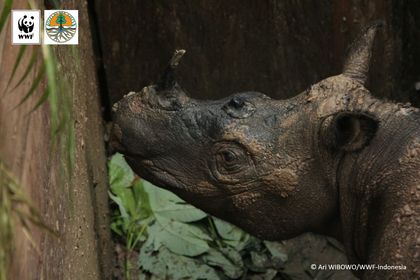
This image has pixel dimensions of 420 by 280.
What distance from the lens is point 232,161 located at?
16.6ft

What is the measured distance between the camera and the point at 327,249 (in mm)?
7070

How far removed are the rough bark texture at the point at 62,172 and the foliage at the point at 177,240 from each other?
0.24 m

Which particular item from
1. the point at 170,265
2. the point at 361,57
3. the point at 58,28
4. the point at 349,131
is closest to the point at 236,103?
the point at 349,131

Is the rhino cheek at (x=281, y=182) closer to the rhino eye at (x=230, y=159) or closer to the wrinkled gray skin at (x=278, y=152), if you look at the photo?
the wrinkled gray skin at (x=278, y=152)

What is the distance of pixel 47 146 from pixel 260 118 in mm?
1265

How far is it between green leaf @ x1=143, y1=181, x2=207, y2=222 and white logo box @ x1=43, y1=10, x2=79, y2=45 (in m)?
2.79

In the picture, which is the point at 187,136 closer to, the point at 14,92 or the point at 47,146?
the point at 47,146

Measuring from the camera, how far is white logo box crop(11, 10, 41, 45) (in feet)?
12.4

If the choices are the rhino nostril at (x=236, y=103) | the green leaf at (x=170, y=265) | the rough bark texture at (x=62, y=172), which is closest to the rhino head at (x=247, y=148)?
the rhino nostril at (x=236, y=103)

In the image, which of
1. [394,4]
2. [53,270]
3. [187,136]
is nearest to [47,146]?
[53,270]

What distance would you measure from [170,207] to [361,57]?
2.19 meters

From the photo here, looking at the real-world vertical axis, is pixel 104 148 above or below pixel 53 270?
above

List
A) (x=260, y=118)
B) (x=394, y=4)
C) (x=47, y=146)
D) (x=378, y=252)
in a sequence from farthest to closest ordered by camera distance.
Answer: (x=394, y=4) → (x=260, y=118) → (x=378, y=252) → (x=47, y=146)

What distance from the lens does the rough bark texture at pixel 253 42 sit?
6895 mm
